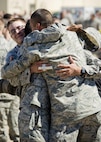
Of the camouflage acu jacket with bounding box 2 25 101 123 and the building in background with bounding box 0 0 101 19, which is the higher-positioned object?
the camouflage acu jacket with bounding box 2 25 101 123

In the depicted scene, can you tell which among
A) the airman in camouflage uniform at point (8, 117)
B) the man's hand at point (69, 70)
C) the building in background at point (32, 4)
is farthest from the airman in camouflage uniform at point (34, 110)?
the building in background at point (32, 4)

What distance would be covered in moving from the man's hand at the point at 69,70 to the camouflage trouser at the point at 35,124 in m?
0.34

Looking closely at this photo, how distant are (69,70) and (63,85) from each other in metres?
0.13

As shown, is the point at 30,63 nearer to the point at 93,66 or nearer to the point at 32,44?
the point at 32,44

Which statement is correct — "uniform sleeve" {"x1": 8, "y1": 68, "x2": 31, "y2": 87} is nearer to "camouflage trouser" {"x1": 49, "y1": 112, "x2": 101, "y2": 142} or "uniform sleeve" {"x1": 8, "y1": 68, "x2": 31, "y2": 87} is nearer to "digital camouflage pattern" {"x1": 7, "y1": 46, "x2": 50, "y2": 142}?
"digital camouflage pattern" {"x1": 7, "y1": 46, "x2": 50, "y2": 142}

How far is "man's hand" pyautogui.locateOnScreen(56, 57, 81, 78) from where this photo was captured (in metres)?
4.28

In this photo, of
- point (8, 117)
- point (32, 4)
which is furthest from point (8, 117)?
point (32, 4)

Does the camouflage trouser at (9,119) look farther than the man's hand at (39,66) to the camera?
Yes

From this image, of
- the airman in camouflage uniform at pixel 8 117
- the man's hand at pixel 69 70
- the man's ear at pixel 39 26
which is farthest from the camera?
the airman in camouflage uniform at pixel 8 117

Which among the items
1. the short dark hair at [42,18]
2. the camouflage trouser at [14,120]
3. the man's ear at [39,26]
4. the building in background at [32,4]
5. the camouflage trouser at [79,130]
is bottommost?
the building in background at [32,4]

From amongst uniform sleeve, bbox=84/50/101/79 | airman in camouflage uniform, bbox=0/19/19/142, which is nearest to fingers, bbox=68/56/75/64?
uniform sleeve, bbox=84/50/101/79

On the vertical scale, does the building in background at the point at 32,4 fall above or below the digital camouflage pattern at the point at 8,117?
below

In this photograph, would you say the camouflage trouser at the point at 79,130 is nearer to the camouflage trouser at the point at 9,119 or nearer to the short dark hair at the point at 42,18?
the short dark hair at the point at 42,18

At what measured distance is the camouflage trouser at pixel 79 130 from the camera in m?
4.34
